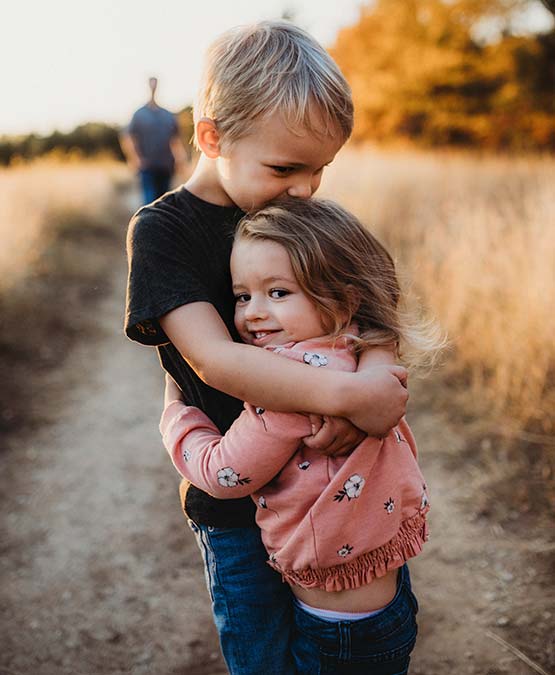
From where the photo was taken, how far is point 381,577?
125cm

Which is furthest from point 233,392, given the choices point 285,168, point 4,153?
point 4,153

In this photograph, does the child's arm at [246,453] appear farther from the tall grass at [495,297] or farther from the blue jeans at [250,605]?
the tall grass at [495,297]

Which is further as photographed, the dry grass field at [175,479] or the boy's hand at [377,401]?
the dry grass field at [175,479]

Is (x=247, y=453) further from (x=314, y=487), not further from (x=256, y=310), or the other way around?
(x=256, y=310)

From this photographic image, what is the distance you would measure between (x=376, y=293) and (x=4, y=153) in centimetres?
2195

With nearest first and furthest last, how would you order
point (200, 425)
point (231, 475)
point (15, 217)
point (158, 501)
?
point (231, 475)
point (200, 425)
point (158, 501)
point (15, 217)

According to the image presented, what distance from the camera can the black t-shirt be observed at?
124 cm

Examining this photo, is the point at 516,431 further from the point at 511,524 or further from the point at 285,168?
the point at 285,168

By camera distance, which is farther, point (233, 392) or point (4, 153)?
point (4, 153)

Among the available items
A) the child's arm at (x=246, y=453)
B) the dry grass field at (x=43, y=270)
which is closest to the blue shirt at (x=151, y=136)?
the dry grass field at (x=43, y=270)

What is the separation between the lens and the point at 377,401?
1.16 metres

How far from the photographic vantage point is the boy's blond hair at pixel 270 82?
1.23 meters

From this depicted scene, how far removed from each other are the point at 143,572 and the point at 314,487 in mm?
1815

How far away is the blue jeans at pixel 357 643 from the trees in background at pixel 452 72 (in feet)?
56.4
